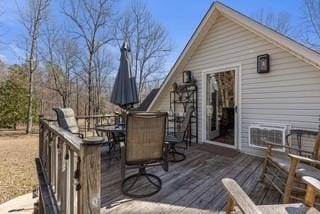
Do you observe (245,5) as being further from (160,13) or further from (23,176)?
(23,176)

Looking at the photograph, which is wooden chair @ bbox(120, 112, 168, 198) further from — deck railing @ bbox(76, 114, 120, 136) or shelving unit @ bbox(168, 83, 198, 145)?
shelving unit @ bbox(168, 83, 198, 145)

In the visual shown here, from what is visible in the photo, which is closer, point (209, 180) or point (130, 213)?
point (130, 213)

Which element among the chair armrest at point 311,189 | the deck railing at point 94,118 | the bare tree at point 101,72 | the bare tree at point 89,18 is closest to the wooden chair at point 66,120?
the deck railing at point 94,118

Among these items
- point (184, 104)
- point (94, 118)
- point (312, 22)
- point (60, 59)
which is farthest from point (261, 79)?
point (60, 59)

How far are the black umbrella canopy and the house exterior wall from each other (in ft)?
7.43

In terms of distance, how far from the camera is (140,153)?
3.11 m

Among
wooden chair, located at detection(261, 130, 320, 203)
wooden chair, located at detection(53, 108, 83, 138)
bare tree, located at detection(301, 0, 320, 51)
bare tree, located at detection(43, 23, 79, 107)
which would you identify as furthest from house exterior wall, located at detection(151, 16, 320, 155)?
bare tree, located at detection(43, 23, 79, 107)

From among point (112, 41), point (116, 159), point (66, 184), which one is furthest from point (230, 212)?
point (112, 41)

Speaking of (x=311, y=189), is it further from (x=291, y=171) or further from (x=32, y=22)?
(x=32, y=22)

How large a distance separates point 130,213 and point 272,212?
145 centimetres

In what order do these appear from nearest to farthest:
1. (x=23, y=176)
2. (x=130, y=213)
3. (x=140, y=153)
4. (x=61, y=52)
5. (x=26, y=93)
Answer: (x=130, y=213) → (x=140, y=153) → (x=23, y=176) → (x=26, y=93) → (x=61, y=52)

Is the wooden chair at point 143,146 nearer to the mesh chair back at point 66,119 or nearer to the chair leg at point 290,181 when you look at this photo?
the chair leg at point 290,181

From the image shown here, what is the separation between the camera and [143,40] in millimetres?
16422

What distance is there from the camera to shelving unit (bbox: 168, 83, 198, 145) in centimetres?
690
